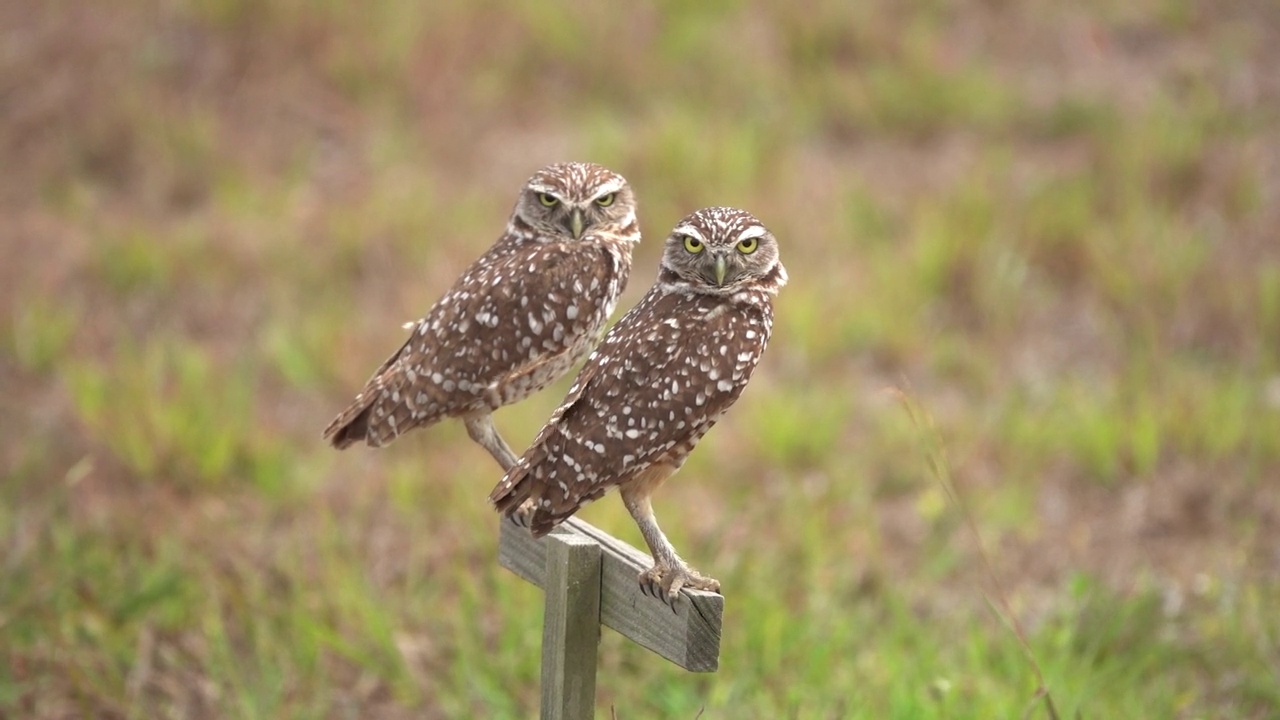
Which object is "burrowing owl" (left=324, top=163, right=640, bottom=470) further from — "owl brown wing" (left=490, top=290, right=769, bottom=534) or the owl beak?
"owl brown wing" (left=490, top=290, right=769, bottom=534)

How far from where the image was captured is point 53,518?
18.4ft

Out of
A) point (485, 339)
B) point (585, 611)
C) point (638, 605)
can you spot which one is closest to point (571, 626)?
point (585, 611)

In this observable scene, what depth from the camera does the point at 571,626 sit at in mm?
2895

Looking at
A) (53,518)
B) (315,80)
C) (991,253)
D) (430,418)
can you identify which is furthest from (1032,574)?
(315,80)

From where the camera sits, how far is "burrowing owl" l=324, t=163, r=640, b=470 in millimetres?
3074

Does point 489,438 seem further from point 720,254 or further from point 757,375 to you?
point 757,375

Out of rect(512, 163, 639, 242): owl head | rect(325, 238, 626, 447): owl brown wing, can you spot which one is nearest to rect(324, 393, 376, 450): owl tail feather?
rect(325, 238, 626, 447): owl brown wing

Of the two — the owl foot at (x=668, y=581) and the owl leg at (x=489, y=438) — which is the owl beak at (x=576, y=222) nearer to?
the owl leg at (x=489, y=438)

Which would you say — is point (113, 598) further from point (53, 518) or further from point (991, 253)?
point (991, 253)

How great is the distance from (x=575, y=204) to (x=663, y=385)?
600mm

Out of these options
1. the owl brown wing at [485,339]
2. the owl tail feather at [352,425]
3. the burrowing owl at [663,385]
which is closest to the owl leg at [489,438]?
the owl brown wing at [485,339]

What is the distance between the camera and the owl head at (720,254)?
2834 mm

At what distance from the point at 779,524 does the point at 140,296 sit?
425 cm

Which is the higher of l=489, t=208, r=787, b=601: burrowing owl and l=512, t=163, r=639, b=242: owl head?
l=512, t=163, r=639, b=242: owl head
